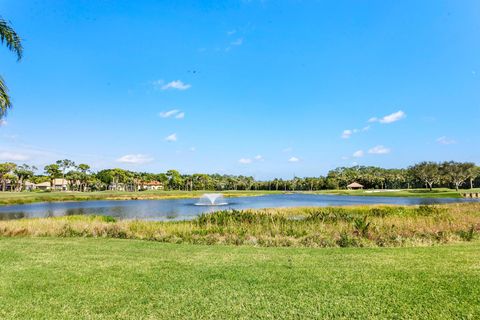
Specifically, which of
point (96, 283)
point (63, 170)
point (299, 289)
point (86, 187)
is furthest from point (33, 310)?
point (86, 187)

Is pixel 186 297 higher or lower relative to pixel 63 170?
lower

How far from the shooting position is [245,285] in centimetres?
A: 638

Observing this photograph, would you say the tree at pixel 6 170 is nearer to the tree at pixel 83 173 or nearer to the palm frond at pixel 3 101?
the tree at pixel 83 173

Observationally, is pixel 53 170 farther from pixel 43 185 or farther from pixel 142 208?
pixel 142 208

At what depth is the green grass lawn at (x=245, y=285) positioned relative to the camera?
5.22 metres

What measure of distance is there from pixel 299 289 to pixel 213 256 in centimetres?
364

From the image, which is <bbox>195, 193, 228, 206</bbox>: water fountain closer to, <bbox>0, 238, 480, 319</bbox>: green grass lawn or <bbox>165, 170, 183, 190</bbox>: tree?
<bbox>0, 238, 480, 319</bbox>: green grass lawn

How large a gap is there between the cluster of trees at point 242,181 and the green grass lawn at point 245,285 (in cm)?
10048

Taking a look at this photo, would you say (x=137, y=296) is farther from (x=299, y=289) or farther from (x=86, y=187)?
(x=86, y=187)

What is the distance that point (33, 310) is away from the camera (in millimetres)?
5418

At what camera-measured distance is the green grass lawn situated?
17.1 feet

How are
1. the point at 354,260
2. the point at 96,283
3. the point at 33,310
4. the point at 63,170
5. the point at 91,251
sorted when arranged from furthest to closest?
the point at 63,170 < the point at 91,251 < the point at 354,260 < the point at 96,283 < the point at 33,310

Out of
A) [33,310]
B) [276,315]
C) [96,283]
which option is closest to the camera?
[276,315]

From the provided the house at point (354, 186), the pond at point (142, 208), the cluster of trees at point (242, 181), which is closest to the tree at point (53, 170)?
the cluster of trees at point (242, 181)
